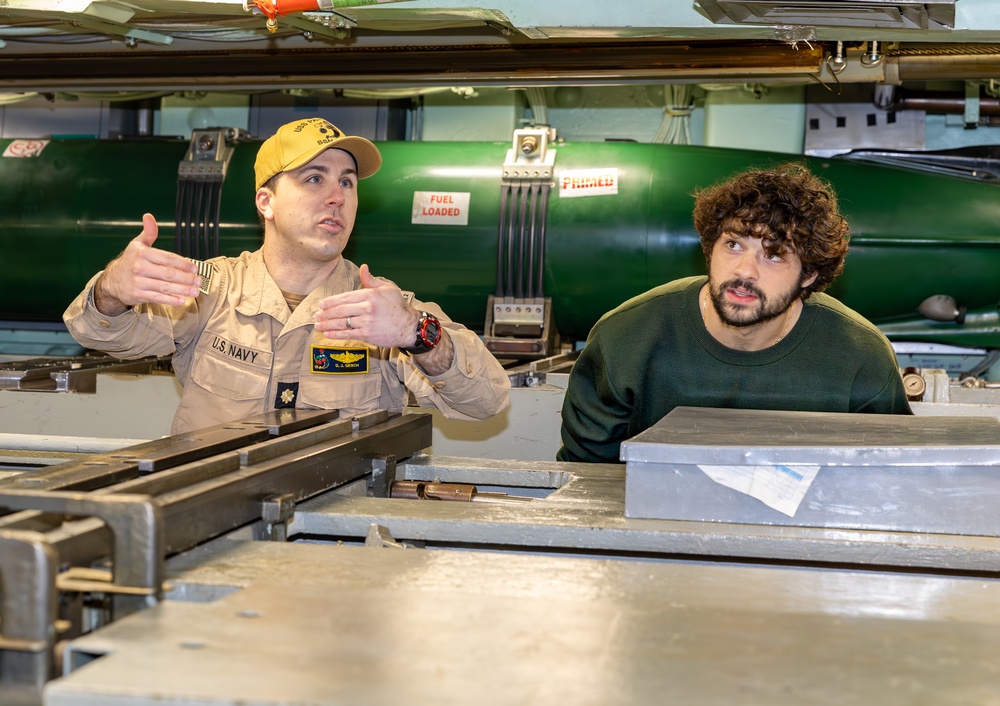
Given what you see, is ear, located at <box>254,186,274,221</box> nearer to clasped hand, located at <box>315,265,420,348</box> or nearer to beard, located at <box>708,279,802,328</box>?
clasped hand, located at <box>315,265,420,348</box>

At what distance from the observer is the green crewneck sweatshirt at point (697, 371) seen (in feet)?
7.12

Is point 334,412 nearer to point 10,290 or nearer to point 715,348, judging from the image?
point 715,348

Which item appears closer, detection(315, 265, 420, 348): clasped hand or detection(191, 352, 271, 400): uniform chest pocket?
detection(315, 265, 420, 348): clasped hand

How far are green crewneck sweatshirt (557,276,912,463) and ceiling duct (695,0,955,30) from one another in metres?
0.68

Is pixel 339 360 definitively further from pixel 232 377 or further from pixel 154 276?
pixel 154 276

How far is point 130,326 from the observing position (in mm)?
2139

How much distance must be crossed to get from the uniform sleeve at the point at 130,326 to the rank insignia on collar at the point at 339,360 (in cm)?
29

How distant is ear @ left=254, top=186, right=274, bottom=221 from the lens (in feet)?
8.08

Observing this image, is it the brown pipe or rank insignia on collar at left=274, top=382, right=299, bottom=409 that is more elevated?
the brown pipe

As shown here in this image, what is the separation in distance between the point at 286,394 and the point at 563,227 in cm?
139

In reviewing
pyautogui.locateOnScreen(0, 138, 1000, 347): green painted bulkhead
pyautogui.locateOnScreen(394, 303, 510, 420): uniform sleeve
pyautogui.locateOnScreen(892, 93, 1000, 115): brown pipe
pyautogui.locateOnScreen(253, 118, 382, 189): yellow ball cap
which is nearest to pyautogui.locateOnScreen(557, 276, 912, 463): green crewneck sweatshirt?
pyautogui.locateOnScreen(394, 303, 510, 420): uniform sleeve

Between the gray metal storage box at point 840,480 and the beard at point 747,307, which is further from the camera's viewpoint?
the beard at point 747,307

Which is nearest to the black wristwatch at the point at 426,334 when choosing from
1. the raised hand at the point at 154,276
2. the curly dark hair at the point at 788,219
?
the raised hand at the point at 154,276

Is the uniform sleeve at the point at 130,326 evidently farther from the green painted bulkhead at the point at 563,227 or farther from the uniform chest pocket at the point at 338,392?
the green painted bulkhead at the point at 563,227
